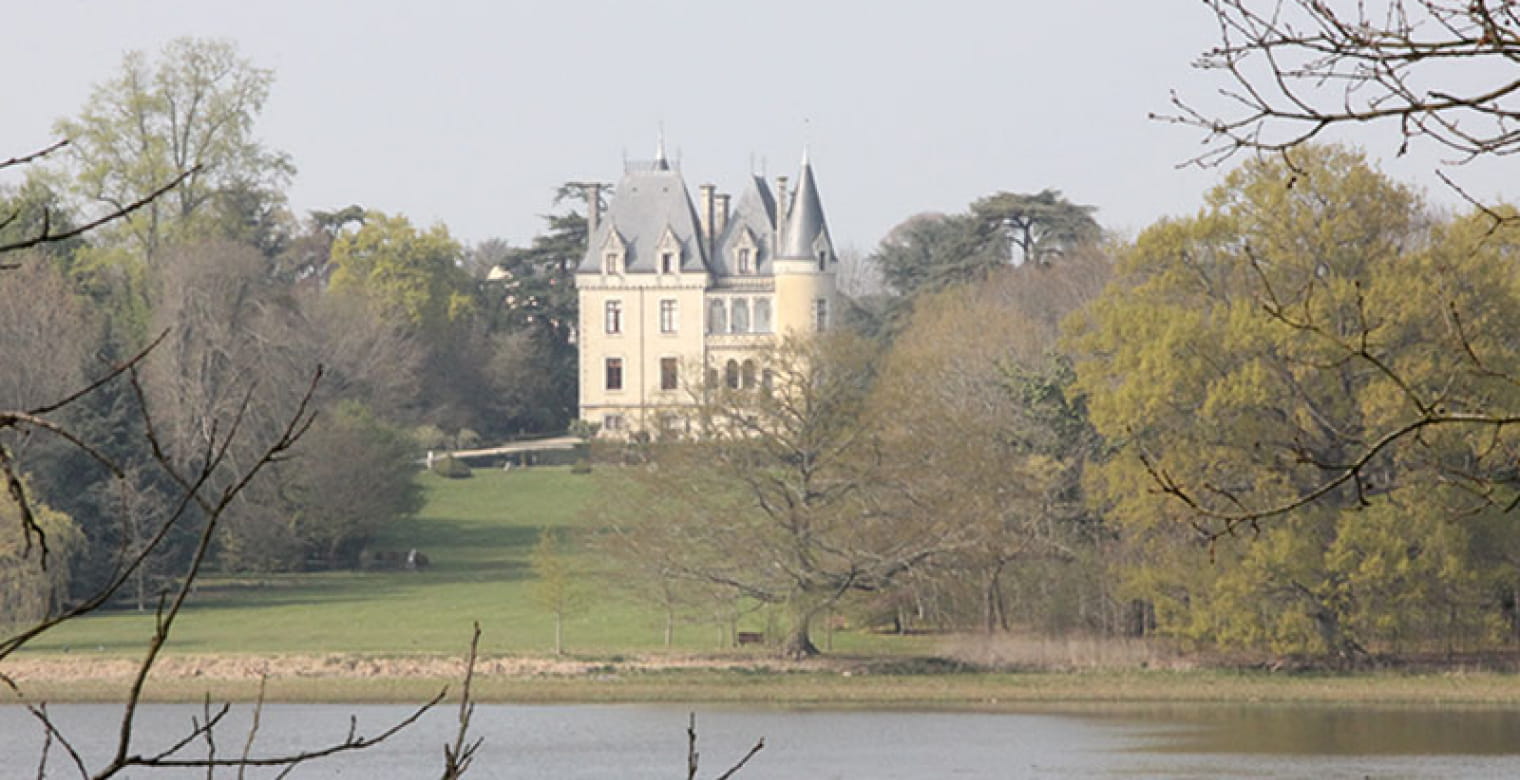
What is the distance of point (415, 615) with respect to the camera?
39.1 meters

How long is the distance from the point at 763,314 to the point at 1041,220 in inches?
592

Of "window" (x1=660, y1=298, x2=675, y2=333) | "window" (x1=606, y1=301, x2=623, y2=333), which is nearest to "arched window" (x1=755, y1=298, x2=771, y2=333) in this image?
"window" (x1=660, y1=298, x2=675, y2=333)

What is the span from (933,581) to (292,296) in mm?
29227

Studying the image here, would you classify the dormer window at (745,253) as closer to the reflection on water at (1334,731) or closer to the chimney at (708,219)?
the chimney at (708,219)

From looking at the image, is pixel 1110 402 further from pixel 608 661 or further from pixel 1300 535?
pixel 608 661

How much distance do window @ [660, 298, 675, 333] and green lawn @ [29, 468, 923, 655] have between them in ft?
74.5

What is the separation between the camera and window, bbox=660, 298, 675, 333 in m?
76.8

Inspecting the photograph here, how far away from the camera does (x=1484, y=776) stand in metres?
21.9

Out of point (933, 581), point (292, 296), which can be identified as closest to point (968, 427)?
point (933, 581)

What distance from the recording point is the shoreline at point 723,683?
1188 inches

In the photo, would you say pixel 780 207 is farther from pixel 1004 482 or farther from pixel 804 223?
pixel 1004 482

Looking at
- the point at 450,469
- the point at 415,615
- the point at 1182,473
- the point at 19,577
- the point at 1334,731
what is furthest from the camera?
the point at 450,469

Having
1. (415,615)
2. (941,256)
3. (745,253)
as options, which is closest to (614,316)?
(745,253)

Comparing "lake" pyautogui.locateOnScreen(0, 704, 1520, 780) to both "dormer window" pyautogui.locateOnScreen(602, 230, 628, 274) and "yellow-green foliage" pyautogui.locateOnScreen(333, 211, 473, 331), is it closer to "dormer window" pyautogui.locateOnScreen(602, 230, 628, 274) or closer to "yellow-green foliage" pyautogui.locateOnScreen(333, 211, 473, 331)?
"yellow-green foliage" pyautogui.locateOnScreen(333, 211, 473, 331)
